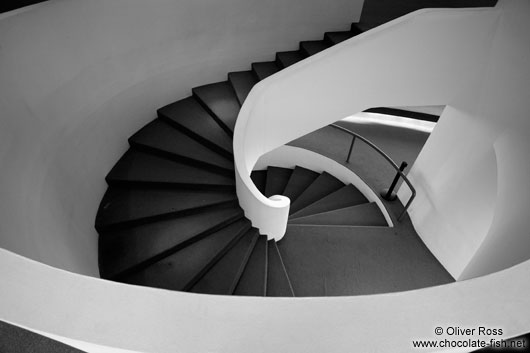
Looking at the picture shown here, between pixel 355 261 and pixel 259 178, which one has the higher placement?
pixel 259 178

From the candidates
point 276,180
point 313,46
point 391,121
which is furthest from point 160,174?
point 391,121

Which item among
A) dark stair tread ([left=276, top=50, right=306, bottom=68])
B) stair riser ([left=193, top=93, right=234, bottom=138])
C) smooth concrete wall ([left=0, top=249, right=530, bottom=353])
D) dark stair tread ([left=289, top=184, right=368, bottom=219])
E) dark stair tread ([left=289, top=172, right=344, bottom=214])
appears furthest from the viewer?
dark stair tread ([left=289, top=172, right=344, bottom=214])

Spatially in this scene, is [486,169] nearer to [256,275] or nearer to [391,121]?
[256,275]

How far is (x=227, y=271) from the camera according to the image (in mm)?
3273

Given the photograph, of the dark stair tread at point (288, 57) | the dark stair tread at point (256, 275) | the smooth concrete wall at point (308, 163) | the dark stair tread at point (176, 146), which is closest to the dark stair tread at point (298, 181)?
the smooth concrete wall at point (308, 163)

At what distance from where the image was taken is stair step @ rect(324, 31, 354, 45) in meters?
4.34

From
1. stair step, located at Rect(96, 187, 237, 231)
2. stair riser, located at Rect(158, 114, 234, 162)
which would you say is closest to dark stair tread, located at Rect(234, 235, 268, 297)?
stair step, located at Rect(96, 187, 237, 231)

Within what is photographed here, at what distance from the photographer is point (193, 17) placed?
12.7 ft

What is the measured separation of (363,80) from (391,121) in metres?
4.81

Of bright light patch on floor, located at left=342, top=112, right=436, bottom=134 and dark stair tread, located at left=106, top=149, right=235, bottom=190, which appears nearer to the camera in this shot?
dark stair tread, located at left=106, top=149, right=235, bottom=190

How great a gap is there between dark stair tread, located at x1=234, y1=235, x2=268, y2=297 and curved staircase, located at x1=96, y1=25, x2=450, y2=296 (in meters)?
0.01

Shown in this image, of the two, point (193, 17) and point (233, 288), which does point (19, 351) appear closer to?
point (233, 288)

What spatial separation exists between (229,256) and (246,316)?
2605 mm

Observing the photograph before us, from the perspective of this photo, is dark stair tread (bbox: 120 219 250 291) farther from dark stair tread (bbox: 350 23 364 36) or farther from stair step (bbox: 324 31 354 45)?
dark stair tread (bbox: 350 23 364 36)
